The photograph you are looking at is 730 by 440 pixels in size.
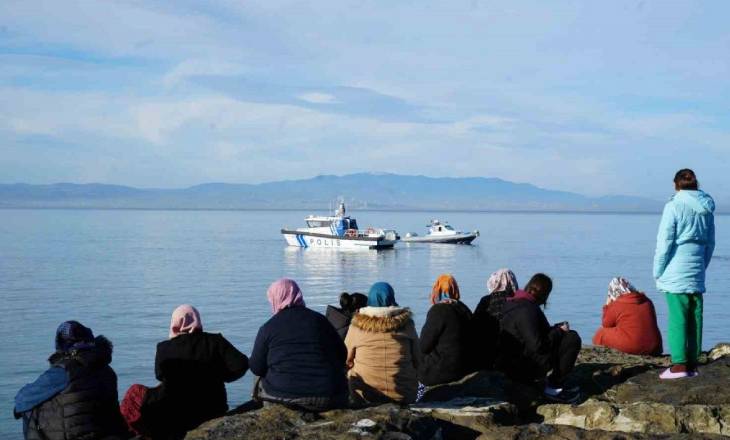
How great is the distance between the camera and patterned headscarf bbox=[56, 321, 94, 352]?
6.14 metres

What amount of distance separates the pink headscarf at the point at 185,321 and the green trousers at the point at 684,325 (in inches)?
165

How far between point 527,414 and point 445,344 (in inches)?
38.3

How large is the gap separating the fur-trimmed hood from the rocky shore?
696 mm

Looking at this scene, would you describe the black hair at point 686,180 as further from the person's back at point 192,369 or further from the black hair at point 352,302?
the person's back at point 192,369

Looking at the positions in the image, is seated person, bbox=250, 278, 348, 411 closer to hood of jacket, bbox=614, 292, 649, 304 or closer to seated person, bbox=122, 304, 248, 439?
seated person, bbox=122, 304, 248, 439

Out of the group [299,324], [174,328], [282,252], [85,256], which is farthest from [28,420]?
[282,252]

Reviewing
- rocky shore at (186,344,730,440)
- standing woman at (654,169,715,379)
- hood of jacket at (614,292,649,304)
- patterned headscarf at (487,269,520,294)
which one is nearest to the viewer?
rocky shore at (186,344,730,440)

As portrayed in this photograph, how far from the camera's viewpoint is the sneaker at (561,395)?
820 cm

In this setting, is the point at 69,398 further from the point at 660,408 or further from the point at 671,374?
the point at 671,374

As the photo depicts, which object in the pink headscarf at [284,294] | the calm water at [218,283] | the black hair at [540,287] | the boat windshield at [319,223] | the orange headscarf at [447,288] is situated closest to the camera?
the pink headscarf at [284,294]

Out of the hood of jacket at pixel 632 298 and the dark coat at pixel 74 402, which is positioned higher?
the hood of jacket at pixel 632 298

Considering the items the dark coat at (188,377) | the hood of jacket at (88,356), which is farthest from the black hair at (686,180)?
the hood of jacket at (88,356)

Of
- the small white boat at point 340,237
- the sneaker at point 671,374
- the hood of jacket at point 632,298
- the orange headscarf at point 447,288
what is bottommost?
the small white boat at point 340,237

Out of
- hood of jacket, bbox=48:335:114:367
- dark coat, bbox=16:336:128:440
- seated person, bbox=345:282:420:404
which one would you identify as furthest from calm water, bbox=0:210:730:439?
seated person, bbox=345:282:420:404
